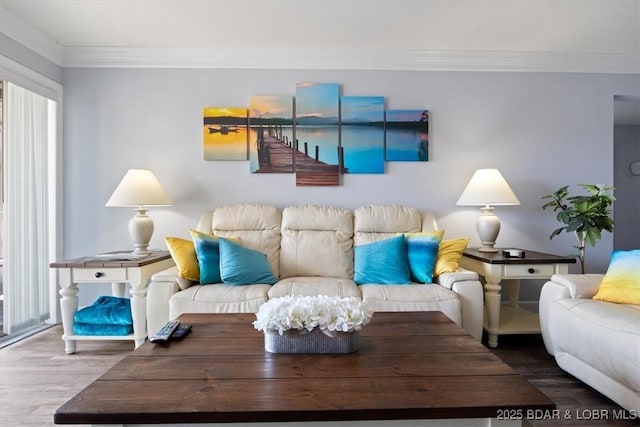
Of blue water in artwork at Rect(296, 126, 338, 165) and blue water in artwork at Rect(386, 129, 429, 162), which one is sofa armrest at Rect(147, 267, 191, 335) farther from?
blue water in artwork at Rect(386, 129, 429, 162)

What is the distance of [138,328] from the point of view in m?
2.36

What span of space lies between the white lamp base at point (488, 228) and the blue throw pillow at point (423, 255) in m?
0.49

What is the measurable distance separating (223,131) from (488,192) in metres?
2.20

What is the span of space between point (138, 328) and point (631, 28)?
414 cm

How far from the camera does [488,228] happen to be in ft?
9.24

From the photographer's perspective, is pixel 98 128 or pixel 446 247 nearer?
pixel 446 247

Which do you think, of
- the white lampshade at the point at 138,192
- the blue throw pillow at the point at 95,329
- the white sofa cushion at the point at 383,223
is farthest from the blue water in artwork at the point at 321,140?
the blue throw pillow at the point at 95,329

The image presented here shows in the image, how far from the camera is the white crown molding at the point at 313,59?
3.09 metres

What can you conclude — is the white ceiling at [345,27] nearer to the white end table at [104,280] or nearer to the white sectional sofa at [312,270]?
the white sectional sofa at [312,270]

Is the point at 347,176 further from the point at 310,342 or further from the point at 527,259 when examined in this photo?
the point at 310,342

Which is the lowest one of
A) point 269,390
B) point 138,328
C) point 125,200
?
point 138,328

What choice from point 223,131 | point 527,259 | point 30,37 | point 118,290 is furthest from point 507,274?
point 30,37

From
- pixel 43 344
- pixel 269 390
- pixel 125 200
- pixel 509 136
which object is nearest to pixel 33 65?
pixel 125 200

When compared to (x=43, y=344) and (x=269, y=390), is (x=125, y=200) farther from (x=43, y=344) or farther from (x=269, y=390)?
(x=269, y=390)
